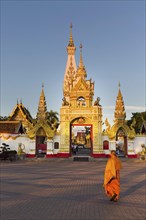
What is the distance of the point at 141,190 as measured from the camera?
426 inches

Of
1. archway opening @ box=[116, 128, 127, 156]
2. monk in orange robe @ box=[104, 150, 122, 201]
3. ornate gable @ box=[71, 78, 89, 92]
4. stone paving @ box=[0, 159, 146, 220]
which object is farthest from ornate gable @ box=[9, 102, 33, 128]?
monk in orange robe @ box=[104, 150, 122, 201]

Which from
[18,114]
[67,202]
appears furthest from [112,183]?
[18,114]

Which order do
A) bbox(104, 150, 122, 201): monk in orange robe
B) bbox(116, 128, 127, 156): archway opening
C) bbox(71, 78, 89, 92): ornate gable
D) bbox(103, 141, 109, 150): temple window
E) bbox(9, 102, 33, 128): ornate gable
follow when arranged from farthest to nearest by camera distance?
bbox(9, 102, 33, 128): ornate gable < bbox(71, 78, 89, 92): ornate gable < bbox(116, 128, 127, 156): archway opening < bbox(103, 141, 109, 150): temple window < bbox(104, 150, 122, 201): monk in orange robe

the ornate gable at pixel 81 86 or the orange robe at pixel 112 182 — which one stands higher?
the ornate gable at pixel 81 86

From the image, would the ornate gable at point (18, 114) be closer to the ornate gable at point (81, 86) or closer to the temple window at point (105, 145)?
the ornate gable at point (81, 86)

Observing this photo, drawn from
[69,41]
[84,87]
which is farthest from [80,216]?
[69,41]

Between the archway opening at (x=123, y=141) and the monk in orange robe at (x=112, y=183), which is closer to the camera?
the monk in orange robe at (x=112, y=183)

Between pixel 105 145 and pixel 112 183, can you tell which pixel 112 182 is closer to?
pixel 112 183

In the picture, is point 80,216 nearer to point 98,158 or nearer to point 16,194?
point 16,194

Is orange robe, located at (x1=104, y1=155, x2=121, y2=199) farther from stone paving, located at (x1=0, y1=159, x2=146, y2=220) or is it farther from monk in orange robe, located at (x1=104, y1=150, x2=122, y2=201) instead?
stone paving, located at (x1=0, y1=159, x2=146, y2=220)

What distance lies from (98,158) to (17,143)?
9528mm

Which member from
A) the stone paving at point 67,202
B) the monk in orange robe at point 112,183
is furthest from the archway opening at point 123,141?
the monk in orange robe at point 112,183

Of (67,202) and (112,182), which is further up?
(112,182)

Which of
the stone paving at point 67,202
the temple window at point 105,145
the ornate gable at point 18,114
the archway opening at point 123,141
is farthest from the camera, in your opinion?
the ornate gable at point 18,114
